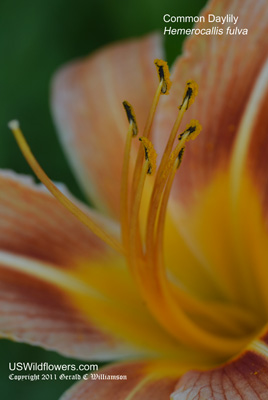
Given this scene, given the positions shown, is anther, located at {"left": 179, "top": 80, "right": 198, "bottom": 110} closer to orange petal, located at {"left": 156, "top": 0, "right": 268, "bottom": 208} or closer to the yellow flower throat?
the yellow flower throat

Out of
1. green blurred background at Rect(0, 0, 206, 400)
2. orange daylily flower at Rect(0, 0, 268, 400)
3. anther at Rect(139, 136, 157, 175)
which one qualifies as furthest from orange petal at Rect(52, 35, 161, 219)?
anther at Rect(139, 136, 157, 175)

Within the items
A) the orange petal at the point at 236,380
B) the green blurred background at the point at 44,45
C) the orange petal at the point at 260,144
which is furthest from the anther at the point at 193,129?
the green blurred background at the point at 44,45

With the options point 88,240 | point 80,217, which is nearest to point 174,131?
point 80,217

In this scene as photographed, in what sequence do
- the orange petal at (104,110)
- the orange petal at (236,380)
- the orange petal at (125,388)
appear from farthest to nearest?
the orange petal at (104,110)
the orange petal at (125,388)
the orange petal at (236,380)

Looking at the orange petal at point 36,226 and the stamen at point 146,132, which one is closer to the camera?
the stamen at point 146,132

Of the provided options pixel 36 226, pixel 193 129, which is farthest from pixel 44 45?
pixel 193 129

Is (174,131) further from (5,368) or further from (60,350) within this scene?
(5,368)

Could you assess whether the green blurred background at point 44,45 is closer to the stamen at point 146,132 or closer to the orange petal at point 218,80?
the orange petal at point 218,80
